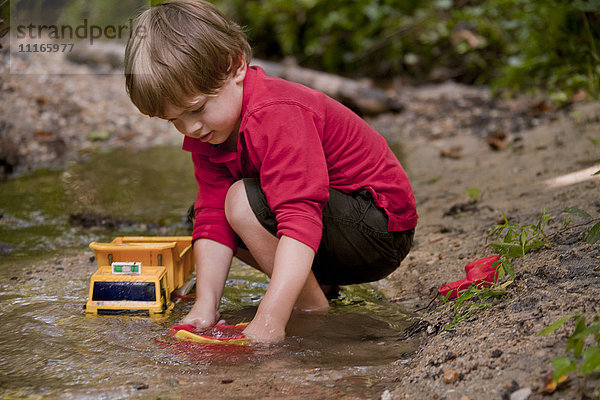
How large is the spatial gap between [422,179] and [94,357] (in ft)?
9.49

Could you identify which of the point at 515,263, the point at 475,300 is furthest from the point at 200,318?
the point at 515,263

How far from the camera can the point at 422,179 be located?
4.22m

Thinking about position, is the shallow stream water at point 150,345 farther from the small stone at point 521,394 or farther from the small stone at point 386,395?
the small stone at point 521,394

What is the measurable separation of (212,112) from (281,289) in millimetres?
601

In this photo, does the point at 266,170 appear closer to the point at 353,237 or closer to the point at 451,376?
the point at 353,237

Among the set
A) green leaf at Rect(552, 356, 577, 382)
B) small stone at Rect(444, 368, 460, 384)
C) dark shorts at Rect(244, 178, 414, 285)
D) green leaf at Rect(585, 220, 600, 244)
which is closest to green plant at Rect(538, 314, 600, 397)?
green leaf at Rect(552, 356, 577, 382)

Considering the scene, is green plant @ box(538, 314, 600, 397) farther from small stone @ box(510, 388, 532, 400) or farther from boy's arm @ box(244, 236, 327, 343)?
boy's arm @ box(244, 236, 327, 343)

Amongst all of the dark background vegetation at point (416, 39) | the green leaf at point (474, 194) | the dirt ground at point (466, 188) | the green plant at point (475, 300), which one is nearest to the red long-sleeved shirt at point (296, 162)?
the green plant at point (475, 300)

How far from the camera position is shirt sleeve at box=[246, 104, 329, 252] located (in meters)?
1.87

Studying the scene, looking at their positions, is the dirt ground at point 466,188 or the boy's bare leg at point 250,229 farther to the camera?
the boy's bare leg at point 250,229

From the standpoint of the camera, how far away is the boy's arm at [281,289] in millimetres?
1847

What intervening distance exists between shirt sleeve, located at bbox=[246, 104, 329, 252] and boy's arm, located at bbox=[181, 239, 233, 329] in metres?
0.42

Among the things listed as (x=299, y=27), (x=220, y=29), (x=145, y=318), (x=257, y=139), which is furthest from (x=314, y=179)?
(x=299, y=27)

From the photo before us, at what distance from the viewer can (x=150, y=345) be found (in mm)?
1888
